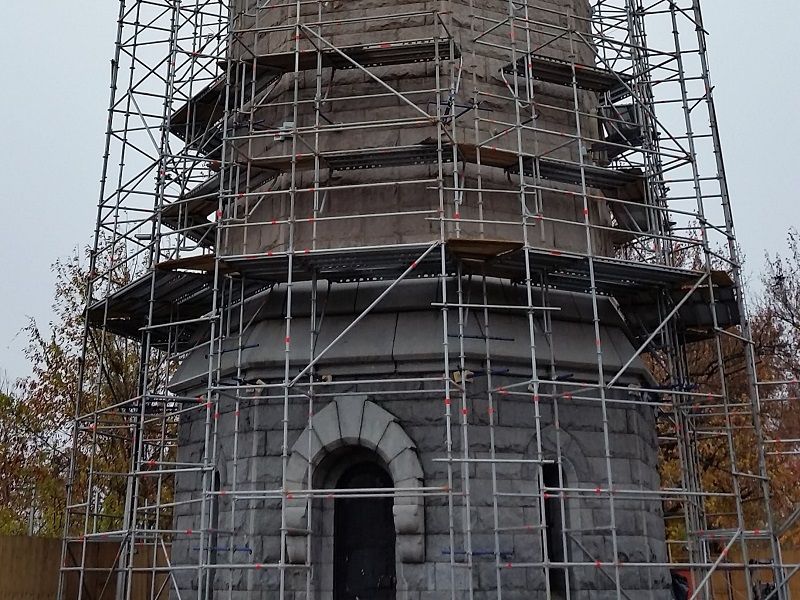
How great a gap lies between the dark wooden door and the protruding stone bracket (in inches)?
19.6

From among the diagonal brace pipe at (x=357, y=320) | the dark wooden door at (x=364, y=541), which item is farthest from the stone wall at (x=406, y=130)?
the dark wooden door at (x=364, y=541)

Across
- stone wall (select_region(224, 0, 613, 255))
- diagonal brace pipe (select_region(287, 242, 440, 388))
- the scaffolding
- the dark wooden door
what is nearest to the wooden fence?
the scaffolding

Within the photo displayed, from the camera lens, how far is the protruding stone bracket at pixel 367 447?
11250 millimetres

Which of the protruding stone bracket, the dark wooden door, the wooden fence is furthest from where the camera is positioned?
the wooden fence

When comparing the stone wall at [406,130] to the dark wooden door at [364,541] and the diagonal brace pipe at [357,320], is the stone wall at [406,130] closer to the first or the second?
the diagonal brace pipe at [357,320]

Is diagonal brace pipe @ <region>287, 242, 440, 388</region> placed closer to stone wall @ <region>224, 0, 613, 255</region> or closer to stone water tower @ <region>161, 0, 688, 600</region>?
stone water tower @ <region>161, 0, 688, 600</region>

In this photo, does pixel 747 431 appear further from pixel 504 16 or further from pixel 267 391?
pixel 267 391

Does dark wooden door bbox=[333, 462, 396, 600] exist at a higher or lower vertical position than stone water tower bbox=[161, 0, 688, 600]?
lower

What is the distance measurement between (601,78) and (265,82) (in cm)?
586

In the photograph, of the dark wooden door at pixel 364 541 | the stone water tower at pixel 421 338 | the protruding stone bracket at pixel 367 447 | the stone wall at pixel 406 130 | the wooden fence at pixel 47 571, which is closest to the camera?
the protruding stone bracket at pixel 367 447

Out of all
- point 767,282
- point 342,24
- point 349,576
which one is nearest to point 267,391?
point 349,576

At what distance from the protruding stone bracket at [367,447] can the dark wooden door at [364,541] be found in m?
0.50

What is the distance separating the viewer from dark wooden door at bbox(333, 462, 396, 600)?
11.7 meters

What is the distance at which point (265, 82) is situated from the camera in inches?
582
